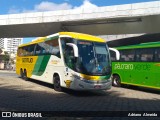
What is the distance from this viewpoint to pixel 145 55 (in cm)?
1819

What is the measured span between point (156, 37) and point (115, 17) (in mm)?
8638

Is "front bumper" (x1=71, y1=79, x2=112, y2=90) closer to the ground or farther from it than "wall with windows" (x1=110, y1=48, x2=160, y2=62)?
closer to the ground

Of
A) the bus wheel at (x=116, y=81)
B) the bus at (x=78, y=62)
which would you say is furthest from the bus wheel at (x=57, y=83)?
the bus wheel at (x=116, y=81)

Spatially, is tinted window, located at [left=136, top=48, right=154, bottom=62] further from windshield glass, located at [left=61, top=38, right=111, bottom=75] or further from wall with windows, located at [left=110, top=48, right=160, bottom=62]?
windshield glass, located at [left=61, top=38, right=111, bottom=75]

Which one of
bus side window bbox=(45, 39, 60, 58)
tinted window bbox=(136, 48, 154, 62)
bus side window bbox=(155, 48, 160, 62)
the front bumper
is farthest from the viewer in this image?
tinted window bbox=(136, 48, 154, 62)

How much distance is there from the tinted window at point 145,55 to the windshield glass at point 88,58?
3.54 meters

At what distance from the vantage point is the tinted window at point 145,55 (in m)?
17.6

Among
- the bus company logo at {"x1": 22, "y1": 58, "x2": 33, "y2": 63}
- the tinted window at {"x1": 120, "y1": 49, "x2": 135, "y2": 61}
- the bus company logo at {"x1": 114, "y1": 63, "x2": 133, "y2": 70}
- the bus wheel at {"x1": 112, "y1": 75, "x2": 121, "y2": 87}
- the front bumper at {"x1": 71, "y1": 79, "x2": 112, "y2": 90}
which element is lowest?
the bus wheel at {"x1": 112, "y1": 75, "x2": 121, "y2": 87}

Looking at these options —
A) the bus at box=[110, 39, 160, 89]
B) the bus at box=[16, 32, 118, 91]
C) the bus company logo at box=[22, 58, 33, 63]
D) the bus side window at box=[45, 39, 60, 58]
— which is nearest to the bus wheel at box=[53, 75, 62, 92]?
the bus at box=[16, 32, 118, 91]

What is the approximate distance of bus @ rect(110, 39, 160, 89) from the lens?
1733 centimetres

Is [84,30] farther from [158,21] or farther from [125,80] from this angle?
[125,80]

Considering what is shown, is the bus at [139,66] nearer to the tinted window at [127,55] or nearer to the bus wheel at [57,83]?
the tinted window at [127,55]

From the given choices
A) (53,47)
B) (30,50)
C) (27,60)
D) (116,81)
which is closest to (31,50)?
(30,50)

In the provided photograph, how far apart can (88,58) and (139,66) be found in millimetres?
5246
